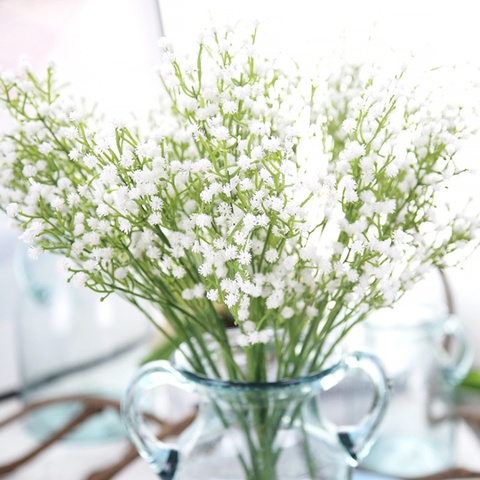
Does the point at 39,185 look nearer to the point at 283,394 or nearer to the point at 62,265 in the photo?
the point at 62,265

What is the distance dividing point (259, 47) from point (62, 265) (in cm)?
18

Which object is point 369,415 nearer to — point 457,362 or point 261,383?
point 261,383

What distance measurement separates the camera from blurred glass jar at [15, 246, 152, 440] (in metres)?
1.01

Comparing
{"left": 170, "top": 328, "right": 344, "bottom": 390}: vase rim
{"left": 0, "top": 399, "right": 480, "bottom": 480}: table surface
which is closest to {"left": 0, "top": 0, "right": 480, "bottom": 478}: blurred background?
{"left": 0, "top": 399, "right": 480, "bottom": 480}: table surface

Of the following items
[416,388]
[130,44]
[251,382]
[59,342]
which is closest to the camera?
[251,382]

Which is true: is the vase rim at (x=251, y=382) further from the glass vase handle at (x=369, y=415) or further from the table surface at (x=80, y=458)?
the table surface at (x=80, y=458)

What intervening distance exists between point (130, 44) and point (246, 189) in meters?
1.33

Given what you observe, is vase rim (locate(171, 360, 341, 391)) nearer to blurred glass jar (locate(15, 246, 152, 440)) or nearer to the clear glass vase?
the clear glass vase

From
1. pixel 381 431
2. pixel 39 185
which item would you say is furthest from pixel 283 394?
pixel 381 431

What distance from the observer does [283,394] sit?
0.56m

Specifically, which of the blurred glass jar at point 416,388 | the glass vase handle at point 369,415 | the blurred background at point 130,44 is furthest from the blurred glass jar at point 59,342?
the glass vase handle at point 369,415

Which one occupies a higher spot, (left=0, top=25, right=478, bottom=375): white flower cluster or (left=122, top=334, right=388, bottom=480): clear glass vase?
(left=0, top=25, right=478, bottom=375): white flower cluster

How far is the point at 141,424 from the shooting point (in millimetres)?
632

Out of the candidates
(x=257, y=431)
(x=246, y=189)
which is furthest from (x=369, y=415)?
(x=246, y=189)
